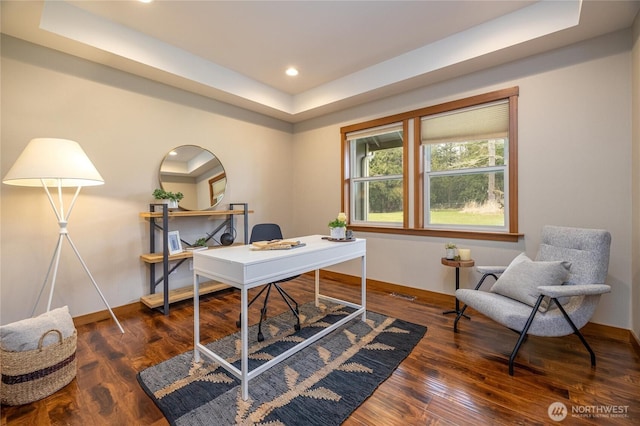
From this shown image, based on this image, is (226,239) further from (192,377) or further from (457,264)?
(457,264)

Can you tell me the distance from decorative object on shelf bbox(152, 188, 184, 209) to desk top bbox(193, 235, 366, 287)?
4.77ft

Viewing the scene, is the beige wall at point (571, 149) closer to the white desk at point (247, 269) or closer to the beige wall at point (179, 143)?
the beige wall at point (179, 143)

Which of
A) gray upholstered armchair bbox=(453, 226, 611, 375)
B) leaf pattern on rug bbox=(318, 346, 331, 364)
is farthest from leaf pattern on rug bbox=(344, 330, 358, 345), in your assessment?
gray upholstered armchair bbox=(453, 226, 611, 375)

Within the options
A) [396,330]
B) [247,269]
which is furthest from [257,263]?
[396,330]

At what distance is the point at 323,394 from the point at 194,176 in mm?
2931

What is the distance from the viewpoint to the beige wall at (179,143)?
236cm

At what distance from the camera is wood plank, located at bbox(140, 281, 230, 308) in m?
2.97

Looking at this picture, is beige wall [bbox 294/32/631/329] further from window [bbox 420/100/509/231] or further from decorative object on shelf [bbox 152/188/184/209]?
decorative object on shelf [bbox 152/188/184/209]

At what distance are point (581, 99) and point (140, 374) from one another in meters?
4.23

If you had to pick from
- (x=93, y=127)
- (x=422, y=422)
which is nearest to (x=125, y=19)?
(x=93, y=127)

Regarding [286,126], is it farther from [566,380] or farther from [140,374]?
[566,380]

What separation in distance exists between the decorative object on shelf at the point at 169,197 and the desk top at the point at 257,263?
1.45m

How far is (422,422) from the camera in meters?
1.48

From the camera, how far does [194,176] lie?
3.54 m
